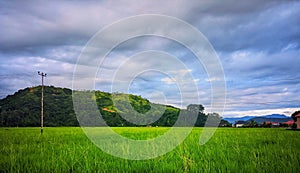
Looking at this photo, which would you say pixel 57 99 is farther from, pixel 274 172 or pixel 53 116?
pixel 274 172

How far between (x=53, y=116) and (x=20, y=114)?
7.79 metres

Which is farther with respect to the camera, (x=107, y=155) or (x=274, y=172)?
(x=107, y=155)

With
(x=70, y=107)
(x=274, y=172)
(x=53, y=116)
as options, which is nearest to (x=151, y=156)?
(x=274, y=172)

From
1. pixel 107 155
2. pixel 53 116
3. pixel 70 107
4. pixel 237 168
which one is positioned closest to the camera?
pixel 237 168

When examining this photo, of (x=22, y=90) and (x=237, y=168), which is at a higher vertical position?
(x=22, y=90)

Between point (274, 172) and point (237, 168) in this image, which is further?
point (237, 168)

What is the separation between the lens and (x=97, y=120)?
2149 inches

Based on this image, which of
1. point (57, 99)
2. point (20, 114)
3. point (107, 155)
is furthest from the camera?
point (57, 99)

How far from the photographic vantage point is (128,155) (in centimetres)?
519

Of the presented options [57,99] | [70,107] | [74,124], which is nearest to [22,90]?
[57,99]

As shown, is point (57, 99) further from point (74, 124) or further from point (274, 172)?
point (274, 172)

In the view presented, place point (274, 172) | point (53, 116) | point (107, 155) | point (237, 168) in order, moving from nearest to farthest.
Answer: point (274, 172) → point (237, 168) → point (107, 155) → point (53, 116)

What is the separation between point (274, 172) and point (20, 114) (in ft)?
223

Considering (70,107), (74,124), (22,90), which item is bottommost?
(74,124)
